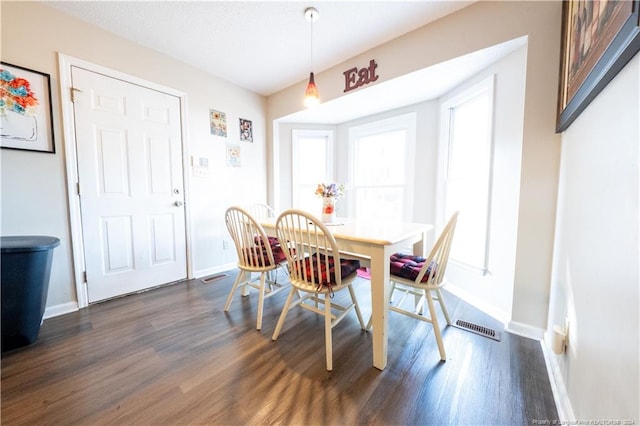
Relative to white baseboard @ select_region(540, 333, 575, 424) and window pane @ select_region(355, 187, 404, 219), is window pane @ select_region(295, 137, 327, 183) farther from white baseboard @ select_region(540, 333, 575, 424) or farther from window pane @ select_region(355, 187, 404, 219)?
white baseboard @ select_region(540, 333, 575, 424)

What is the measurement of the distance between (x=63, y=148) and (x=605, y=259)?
11.0 feet

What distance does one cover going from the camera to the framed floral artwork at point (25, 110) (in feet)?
5.57

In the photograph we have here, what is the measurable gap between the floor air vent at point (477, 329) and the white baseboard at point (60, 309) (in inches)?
123

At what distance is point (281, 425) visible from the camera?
3.46 feet

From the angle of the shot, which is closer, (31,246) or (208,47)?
(31,246)

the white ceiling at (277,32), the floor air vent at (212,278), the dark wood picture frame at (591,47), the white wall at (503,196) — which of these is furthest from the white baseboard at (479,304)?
the floor air vent at (212,278)

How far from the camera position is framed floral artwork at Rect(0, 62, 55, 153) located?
170 cm

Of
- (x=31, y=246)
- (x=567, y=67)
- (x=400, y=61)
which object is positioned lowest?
(x=31, y=246)

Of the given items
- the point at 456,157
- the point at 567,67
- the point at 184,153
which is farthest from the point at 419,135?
the point at 184,153

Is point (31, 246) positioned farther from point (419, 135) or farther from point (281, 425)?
point (419, 135)

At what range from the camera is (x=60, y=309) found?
1975 millimetres

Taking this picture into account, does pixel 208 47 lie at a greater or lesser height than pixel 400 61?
greater

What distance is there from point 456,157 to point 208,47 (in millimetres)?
2720

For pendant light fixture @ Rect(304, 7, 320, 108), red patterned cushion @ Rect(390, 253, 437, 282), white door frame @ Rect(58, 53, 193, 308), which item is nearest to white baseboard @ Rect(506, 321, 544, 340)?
red patterned cushion @ Rect(390, 253, 437, 282)
